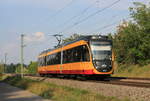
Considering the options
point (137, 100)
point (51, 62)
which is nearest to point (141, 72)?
point (51, 62)

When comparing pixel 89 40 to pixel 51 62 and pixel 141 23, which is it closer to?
pixel 51 62

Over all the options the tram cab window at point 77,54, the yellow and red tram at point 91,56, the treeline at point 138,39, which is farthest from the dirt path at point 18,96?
the treeline at point 138,39

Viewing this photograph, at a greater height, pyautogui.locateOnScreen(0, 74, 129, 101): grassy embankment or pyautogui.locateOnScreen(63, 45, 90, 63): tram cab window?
pyautogui.locateOnScreen(63, 45, 90, 63): tram cab window

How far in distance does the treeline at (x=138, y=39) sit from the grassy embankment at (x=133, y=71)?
93cm

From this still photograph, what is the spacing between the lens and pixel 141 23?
3906 cm

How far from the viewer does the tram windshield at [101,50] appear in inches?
852

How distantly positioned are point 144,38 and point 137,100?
90.3 feet

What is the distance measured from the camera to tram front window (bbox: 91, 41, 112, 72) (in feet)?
70.4

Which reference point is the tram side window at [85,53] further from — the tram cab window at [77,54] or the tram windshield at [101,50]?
the tram windshield at [101,50]

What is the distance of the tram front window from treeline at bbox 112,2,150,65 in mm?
15932

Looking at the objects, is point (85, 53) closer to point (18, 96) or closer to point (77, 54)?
point (77, 54)

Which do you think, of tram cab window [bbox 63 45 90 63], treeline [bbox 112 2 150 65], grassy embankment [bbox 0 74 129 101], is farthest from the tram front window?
treeline [bbox 112 2 150 65]

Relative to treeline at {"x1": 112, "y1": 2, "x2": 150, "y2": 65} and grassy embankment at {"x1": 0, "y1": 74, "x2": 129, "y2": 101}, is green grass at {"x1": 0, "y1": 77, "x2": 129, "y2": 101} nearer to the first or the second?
grassy embankment at {"x1": 0, "y1": 74, "x2": 129, "y2": 101}

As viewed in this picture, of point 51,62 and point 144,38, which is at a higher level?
point 144,38
